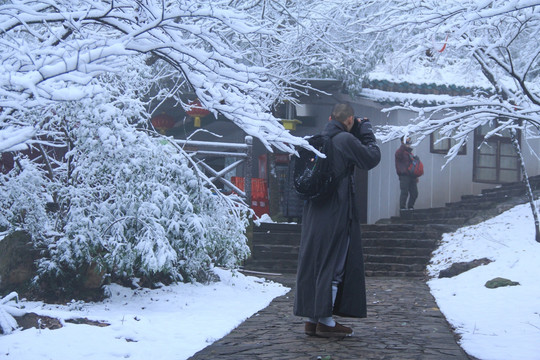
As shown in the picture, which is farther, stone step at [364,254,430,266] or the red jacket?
the red jacket

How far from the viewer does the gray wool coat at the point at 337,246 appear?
5836 millimetres

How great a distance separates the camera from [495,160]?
19922 millimetres

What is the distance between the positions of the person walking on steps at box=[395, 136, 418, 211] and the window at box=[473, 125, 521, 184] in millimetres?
3011

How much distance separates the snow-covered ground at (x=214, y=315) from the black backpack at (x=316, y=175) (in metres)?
1.57

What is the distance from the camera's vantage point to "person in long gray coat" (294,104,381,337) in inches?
230

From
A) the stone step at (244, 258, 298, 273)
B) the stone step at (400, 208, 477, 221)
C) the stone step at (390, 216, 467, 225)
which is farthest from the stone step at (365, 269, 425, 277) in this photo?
the stone step at (400, 208, 477, 221)

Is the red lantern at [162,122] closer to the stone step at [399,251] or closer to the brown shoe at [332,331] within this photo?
the stone step at [399,251]

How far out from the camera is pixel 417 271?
43.6 feet

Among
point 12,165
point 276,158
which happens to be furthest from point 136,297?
point 276,158

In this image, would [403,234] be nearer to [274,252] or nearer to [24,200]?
[274,252]

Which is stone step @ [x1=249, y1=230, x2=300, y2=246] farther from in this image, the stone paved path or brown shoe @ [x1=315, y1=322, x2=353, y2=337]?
brown shoe @ [x1=315, y1=322, x2=353, y2=337]

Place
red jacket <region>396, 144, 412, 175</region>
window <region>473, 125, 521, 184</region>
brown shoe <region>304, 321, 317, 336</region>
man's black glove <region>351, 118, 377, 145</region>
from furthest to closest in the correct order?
1. window <region>473, 125, 521, 184</region>
2. red jacket <region>396, 144, 412, 175</region>
3. man's black glove <region>351, 118, 377, 145</region>
4. brown shoe <region>304, 321, 317, 336</region>

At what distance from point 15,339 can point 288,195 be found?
1161cm

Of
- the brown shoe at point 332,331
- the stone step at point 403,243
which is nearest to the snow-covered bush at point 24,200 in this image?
the brown shoe at point 332,331
